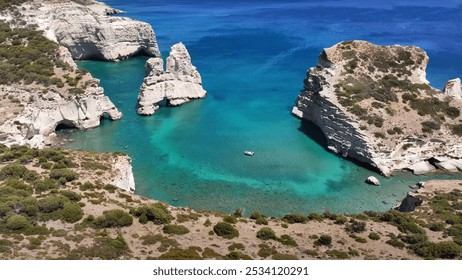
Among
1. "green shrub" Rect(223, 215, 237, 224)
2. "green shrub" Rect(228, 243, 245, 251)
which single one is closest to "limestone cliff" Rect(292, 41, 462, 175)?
"green shrub" Rect(223, 215, 237, 224)

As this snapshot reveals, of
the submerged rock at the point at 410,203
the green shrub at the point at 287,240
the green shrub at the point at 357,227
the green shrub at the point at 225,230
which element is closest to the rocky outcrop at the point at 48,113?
the green shrub at the point at 225,230

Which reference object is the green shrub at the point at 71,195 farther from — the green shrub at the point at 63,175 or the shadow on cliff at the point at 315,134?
the shadow on cliff at the point at 315,134

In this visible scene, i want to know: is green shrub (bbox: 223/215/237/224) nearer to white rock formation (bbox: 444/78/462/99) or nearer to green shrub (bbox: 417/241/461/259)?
green shrub (bbox: 417/241/461/259)

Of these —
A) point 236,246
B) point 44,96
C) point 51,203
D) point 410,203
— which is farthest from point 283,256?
point 44,96

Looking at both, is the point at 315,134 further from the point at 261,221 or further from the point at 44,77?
the point at 44,77

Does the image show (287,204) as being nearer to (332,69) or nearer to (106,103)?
(332,69)

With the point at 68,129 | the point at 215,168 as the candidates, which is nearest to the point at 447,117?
the point at 215,168
